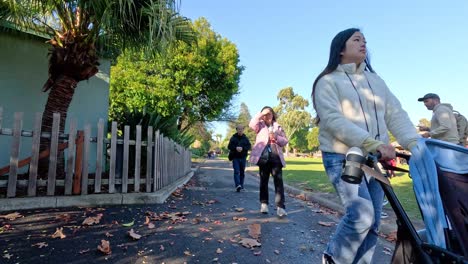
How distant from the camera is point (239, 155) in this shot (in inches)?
347

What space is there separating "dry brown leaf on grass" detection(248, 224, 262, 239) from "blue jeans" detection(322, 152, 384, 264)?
1763 millimetres

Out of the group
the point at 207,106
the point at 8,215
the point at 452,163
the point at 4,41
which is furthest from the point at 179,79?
the point at 452,163


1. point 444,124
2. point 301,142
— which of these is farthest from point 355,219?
point 301,142

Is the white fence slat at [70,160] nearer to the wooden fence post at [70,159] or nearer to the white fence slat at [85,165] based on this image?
the wooden fence post at [70,159]

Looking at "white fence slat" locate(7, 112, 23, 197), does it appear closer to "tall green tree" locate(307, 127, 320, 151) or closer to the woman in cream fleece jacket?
the woman in cream fleece jacket

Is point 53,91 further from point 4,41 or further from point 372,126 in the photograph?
point 372,126

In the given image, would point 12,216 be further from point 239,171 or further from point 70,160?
point 239,171

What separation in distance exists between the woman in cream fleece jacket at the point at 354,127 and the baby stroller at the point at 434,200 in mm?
248

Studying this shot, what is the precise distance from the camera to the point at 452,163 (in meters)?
1.58

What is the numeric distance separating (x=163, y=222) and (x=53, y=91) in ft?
11.7

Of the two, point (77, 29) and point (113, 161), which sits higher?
point (77, 29)

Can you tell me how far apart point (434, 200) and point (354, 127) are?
69 cm

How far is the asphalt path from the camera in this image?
2966 mm

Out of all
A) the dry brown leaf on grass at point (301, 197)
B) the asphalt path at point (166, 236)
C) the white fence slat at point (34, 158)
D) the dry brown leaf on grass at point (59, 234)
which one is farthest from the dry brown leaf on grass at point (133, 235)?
the dry brown leaf on grass at point (301, 197)
